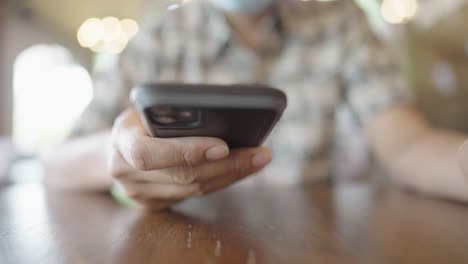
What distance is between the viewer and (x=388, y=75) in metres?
0.85

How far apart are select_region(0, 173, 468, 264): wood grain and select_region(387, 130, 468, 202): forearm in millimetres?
40

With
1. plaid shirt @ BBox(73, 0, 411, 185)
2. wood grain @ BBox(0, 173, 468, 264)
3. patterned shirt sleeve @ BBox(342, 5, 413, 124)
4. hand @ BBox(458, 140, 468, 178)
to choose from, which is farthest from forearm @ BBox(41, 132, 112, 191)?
patterned shirt sleeve @ BBox(342, 5, 413, 124)

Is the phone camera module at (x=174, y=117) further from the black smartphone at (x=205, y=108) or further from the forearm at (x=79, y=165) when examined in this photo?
the forearm at (x=79, y=165)

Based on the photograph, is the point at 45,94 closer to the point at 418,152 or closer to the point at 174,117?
the point at 418,152

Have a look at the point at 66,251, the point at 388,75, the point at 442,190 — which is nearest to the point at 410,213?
the point at 442,190

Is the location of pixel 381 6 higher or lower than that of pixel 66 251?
higher

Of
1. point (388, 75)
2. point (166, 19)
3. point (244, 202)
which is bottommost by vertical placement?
point (244, 202)

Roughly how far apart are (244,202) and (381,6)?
6.11 feet

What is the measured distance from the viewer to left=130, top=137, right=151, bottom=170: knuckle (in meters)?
0.30

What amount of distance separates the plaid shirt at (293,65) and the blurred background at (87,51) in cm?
13

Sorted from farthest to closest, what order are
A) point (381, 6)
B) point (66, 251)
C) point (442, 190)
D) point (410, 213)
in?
point (381, 6) → point (442, 190) → point (410, 213) → point (66, 251)

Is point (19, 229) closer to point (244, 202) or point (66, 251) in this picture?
point (66, 251)

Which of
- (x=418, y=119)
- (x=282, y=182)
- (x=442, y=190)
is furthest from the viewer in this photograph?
(x=282, y=182)

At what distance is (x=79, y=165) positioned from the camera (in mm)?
615
